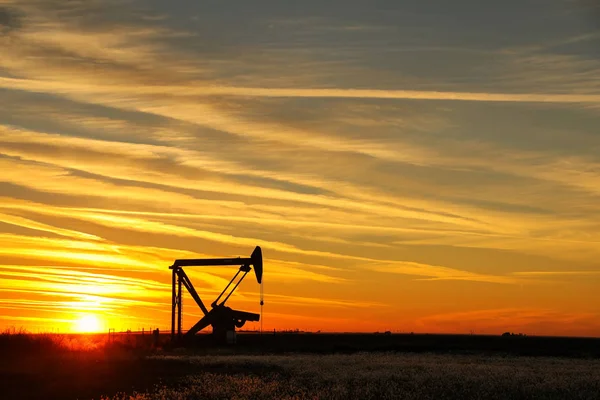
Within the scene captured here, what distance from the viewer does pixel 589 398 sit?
95.3 feet

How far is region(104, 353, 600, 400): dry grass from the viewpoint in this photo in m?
28.9

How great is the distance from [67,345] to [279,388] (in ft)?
79.9

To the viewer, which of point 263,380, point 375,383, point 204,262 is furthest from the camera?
point 204,262

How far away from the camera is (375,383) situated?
108 ft

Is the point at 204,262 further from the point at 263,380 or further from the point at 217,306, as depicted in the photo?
the point at 263,380

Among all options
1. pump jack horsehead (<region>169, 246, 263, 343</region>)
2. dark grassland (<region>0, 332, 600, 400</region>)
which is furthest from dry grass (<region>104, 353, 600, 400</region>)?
pump jack horsehead (<region>169, 246, 263, 343</region>)

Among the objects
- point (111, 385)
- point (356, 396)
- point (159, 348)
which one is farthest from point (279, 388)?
point (159, 348)

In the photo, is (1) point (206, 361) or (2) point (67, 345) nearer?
(1) point (206, 361)

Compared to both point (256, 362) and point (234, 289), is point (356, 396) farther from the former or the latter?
point (234, 289)

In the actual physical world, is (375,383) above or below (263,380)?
below

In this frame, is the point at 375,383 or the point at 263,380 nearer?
the point at 375,383

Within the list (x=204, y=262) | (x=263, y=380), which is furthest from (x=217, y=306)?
(x=263, y=380)

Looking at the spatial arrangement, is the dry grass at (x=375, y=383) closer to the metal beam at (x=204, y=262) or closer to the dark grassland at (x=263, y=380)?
the dark grassland at (x=263, y=380)

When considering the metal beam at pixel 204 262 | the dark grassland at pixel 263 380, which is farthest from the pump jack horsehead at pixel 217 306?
the dark grassland at pixel 263 380
